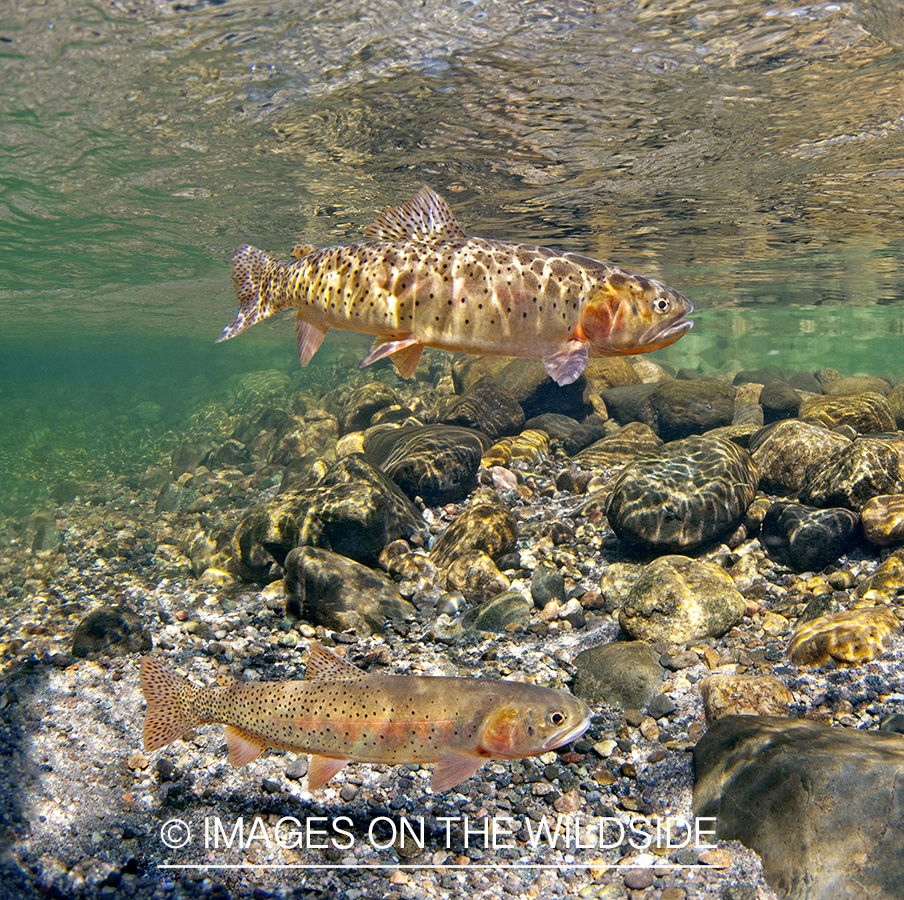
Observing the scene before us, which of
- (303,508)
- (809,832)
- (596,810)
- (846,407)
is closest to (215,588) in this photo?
(303,508)

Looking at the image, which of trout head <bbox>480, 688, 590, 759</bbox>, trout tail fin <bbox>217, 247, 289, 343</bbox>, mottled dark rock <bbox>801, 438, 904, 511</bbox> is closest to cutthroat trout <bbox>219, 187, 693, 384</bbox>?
trout tail fin <bbox>217, 247, 289, 343</bbox>

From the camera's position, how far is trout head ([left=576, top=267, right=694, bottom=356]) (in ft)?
10.9

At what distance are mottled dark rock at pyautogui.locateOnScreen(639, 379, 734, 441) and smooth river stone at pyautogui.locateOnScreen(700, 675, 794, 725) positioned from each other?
807 centimetres

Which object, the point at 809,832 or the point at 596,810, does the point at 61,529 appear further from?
the point at 809,832

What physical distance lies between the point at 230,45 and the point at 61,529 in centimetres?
1217

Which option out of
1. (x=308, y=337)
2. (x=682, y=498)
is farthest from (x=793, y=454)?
(x=308, y=337)

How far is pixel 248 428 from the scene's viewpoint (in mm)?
20688

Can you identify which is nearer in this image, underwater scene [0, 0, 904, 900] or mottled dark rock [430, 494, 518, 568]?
underwater scene [0, 0, 904, 900]

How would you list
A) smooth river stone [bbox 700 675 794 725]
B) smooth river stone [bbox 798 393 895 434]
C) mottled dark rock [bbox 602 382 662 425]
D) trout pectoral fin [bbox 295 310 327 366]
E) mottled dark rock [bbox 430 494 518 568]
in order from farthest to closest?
mottled dark rock [bbox 602 382 662 425]
smooth river stone [bbox 798 393 895 434]
mottled dark rock [bbox 430 494 518 568]
smooth river stone [bbox 700 675 794 725]
trout pectoral fin [bbox 295 310 327 366]

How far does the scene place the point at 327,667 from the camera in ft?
12.1

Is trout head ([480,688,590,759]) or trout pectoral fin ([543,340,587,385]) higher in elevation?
trout pectoral fin ([543,340,587,385])

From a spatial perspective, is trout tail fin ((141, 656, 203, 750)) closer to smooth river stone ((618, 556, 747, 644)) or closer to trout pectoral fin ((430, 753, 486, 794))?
trout pectoral fin ((430, 753, 486, 794))

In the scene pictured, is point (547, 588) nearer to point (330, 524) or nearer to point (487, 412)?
point (330, 524)

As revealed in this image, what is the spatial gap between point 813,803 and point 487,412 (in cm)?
1015
